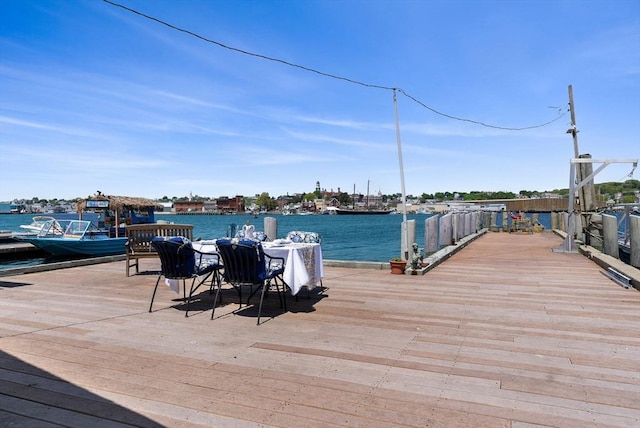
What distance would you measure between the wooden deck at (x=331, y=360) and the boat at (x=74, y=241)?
1547 cm

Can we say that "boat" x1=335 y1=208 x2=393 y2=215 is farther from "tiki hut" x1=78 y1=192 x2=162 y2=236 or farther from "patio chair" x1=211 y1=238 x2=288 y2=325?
"patio chair" x1=211 y1=238 x2=288 y2=325

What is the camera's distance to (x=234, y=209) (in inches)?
6398

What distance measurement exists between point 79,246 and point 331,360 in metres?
20.3

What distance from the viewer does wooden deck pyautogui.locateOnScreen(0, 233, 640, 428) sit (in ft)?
8.34

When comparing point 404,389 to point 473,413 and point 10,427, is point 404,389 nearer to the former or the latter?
point 473,413

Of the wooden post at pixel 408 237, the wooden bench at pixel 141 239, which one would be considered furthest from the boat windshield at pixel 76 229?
the wooden post at pixel 408 237

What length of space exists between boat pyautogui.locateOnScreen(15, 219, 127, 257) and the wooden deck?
50.8 feet

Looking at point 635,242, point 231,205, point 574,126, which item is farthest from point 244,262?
point 231,205

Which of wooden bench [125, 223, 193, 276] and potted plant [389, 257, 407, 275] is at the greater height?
wooden bench [125, 223, 193, 276]

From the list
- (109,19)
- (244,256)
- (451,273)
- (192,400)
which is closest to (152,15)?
(109,19)

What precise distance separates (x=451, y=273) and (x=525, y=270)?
1.66 meters

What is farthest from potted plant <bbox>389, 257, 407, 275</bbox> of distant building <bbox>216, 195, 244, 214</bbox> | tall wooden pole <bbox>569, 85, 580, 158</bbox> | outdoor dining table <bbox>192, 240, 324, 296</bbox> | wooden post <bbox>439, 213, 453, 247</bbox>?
distant building <bbox>216, 195, 244, 214</bbox>

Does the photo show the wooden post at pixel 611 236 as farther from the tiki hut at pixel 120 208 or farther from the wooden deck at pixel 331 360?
the tiki hut at pixel 120 208

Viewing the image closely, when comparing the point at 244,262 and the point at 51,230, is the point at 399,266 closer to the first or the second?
the point at 244,262
